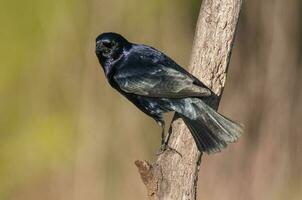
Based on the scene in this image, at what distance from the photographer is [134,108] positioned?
596 centimetres

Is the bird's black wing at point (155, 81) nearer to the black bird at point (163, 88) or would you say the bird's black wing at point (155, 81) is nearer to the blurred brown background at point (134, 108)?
the black bird at point (163, 88)

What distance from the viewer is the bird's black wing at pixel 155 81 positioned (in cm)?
355

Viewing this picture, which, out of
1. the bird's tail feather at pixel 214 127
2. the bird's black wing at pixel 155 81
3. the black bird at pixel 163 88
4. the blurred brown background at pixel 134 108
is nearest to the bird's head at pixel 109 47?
the black bird at pixel 163 88

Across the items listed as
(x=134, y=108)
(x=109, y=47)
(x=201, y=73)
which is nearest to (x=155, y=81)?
(x=201, y=73)

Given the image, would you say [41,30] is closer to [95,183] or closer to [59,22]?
[59,22]

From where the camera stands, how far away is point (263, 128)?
590 centimetres

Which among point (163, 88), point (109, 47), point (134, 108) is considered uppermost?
point (109, 47)

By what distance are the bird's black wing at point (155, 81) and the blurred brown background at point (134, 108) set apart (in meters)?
1.62

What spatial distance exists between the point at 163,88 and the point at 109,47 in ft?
1.84

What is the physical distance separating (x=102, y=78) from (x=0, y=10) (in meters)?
1.82

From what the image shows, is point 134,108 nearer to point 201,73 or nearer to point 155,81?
point 155,81

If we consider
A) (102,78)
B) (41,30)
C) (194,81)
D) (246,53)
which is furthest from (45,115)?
(194,81)

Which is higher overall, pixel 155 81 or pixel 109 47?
pixel 109 47

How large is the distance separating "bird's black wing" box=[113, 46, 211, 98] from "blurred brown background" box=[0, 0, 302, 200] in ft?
5.30
